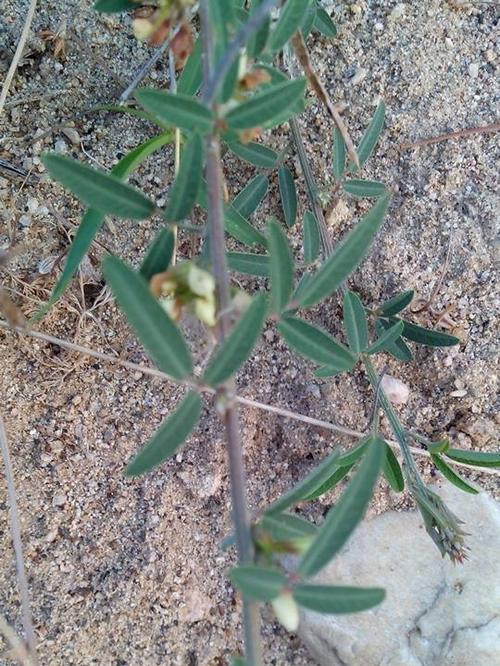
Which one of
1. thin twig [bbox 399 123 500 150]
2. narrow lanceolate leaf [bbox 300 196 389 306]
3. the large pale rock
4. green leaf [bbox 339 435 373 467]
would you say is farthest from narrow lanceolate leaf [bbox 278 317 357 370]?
thin twig [bbox 399 123 500 150]

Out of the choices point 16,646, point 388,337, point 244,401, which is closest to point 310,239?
point 388,337

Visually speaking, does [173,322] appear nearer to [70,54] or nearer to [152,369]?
[152,369]

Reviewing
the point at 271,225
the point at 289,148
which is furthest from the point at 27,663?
the point at 289,148

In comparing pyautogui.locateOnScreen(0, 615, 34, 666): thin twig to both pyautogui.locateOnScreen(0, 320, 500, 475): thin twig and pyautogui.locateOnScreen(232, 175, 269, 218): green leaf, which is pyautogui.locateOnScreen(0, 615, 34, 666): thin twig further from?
pyautogui.locateOnScreen(232, 175, 269, 218): green leaf

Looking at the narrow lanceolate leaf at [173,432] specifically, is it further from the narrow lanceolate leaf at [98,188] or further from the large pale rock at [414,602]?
the large pale rock at [414,602]

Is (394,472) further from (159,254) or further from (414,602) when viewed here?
(159,254)
